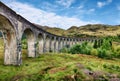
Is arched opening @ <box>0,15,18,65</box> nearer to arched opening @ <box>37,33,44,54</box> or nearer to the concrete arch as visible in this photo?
the concrete arch

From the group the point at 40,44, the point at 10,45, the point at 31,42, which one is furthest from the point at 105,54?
the point at 10,45

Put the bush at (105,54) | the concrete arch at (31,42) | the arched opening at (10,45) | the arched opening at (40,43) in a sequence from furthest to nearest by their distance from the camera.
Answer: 1. the bush at (105,54)
2. the arched opening at (40,43)
3. the concrete arch at (31,42)
4. the arched opening at (10,45)

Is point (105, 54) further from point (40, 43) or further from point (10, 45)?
point (10, 45)

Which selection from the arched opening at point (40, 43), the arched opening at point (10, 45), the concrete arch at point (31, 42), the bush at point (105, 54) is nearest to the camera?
the arched opening at point (10, 45)

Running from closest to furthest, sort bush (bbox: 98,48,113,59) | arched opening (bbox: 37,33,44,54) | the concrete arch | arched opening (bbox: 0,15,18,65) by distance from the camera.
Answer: arched opening (bbox: 0,15,18,65)
the concrete arch
arched opening (bbox: 37,33,44,54)
bush (bbox: 98,48,113,59)

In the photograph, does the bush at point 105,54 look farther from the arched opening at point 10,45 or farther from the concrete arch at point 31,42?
the arched opening at point 10,45

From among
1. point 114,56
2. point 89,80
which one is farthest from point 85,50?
point 89,80

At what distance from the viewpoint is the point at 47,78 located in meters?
23.8

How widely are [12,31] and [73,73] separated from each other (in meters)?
17.4

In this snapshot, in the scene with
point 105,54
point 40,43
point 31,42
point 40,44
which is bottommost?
point 105,54

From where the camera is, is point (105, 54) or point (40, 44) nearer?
point (40, 44)

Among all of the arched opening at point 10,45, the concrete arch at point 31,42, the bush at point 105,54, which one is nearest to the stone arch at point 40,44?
the concrete arch at point 31,42

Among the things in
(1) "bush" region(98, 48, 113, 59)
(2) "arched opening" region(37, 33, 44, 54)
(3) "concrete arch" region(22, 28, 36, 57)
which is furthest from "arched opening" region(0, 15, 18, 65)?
(1) "bush" region(98, 48, 113, 59)

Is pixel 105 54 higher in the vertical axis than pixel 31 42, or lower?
lower
